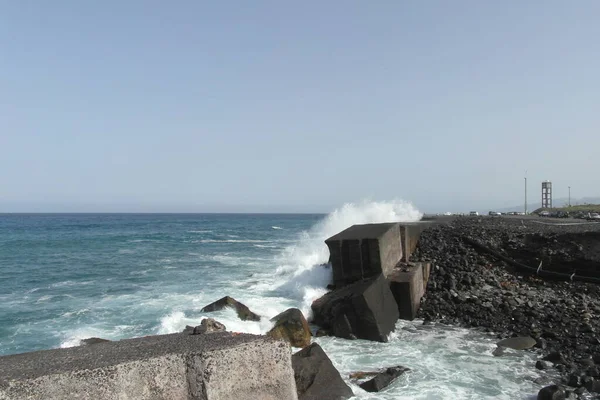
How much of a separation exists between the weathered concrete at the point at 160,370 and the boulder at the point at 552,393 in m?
3.87

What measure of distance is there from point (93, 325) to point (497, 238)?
43.2 ft

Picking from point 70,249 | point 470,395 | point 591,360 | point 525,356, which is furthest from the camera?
point 70,249

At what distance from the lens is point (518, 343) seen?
25.2 feet

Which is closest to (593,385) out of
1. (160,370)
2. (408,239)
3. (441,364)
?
(441,364)

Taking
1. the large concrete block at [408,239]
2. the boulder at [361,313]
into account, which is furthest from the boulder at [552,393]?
the large concrete block at [408,239]

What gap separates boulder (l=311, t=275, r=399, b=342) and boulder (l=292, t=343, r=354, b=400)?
8.13ft

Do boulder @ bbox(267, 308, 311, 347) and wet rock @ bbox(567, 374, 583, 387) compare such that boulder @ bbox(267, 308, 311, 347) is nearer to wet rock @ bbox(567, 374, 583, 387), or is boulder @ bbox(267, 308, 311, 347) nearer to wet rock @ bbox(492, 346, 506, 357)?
wet rock @ bbox(492, 346, 506, 357)

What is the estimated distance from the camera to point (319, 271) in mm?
12914

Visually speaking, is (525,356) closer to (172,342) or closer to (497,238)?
(172,342)

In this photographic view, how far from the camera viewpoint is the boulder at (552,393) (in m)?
5.35

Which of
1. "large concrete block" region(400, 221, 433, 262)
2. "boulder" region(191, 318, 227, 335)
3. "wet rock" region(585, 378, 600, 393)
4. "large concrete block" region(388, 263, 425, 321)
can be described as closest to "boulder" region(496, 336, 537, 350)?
"wet rock" region(585, 378, 600, 393)

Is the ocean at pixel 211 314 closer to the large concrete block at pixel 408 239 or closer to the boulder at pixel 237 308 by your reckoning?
the boulder at pixel 237 308

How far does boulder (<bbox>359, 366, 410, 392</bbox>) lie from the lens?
5758 millimetres

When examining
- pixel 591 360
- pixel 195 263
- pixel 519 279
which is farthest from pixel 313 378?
pixel 195 263
